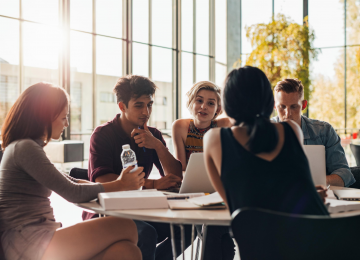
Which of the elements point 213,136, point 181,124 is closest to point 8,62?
point 181,124

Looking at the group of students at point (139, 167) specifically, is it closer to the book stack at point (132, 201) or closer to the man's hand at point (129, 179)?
the man's hand at point (129, 179)

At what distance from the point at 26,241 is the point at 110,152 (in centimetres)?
78

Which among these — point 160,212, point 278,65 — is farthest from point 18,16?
point 160,212

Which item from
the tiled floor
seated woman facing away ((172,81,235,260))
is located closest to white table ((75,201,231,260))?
seated woman facing away ((172,81,235,260))

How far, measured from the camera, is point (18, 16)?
6.93 m

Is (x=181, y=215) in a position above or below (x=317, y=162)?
below

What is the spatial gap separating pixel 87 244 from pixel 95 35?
24.3 ft

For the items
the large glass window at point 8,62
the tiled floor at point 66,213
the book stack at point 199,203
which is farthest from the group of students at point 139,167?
the large glass window at point 8,62

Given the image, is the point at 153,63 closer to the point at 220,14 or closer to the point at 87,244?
the point at 220,14

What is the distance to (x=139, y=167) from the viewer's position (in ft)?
5.55

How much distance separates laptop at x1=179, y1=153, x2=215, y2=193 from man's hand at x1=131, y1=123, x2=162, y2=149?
55cm

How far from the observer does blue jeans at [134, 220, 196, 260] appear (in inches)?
74.3

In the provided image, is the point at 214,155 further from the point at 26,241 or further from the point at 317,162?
the point at 26,241

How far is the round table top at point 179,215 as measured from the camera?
4.15ft
